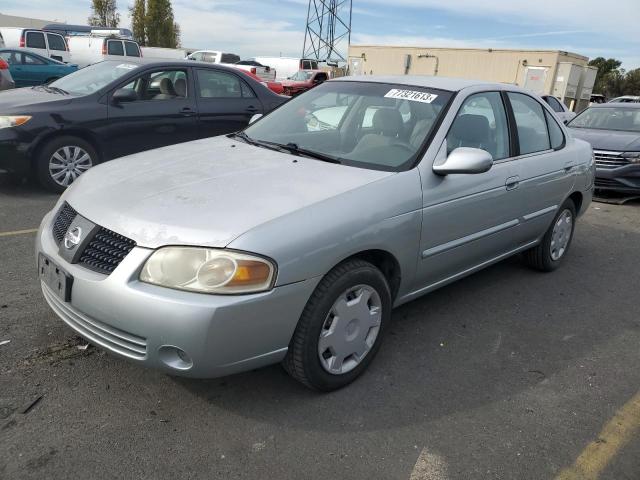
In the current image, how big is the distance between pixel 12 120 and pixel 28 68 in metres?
11.3

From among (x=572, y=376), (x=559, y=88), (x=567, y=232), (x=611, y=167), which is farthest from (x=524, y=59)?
(x=572, y=376)

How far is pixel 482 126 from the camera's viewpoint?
370 centimetres

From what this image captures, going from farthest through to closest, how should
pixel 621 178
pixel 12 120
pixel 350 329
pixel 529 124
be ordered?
pixel 621 178 → pixel 12 120 → pixel 529 124 → pixel 350 329

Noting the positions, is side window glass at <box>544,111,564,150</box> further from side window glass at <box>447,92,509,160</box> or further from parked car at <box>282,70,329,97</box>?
parked car at <box>282,70,329,97</box>

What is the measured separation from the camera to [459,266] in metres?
3.55

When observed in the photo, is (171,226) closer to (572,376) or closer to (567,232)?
(572,376)

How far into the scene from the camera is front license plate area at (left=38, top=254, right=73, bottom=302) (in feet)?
8.02

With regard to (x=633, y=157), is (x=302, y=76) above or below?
below

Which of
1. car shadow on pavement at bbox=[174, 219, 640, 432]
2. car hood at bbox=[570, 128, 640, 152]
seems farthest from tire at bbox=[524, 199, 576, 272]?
car hood at bbox=[570, 128, 640, 152]

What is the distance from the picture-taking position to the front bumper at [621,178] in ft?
25.7

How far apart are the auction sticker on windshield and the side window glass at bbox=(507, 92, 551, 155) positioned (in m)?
0.91

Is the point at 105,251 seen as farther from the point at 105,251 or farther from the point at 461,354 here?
the point at 461,354

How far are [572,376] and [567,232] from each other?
2.13 m

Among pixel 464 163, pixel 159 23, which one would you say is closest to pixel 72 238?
pixel 464 163
